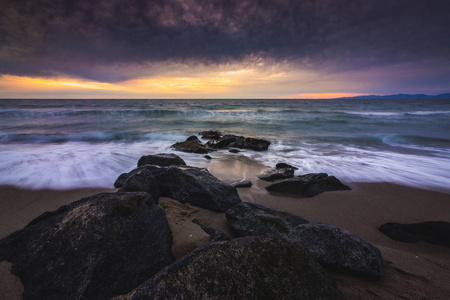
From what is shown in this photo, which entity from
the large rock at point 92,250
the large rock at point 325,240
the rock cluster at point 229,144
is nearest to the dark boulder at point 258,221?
the large rock at point 325,240

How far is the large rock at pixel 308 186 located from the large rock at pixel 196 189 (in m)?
1.17

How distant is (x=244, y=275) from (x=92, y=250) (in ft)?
4.27

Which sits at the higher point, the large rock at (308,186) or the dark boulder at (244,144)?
the large rock at (308,186)

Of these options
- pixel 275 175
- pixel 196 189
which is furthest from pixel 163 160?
pixel 275 175

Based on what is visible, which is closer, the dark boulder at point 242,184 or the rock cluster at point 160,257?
the rock cluster at point 160,257

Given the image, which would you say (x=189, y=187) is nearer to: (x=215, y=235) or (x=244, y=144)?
(x=215, y=235)

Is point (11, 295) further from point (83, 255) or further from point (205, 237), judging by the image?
point (205, 237)

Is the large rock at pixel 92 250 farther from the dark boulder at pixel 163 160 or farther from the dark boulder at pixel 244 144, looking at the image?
the dark boulder at pixel 244 144

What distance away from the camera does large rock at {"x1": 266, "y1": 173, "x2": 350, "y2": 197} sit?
13.3 feet

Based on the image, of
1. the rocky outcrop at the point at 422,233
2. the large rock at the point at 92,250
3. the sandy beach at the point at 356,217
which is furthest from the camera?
the rocky outcrop at the point at 422,233

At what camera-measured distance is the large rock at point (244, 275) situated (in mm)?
1200

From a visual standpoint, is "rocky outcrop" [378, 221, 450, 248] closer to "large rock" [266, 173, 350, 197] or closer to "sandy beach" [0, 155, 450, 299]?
"sandy beach" [0, 155, 450, 299]

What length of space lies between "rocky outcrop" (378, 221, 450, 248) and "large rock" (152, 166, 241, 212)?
2.08 meters

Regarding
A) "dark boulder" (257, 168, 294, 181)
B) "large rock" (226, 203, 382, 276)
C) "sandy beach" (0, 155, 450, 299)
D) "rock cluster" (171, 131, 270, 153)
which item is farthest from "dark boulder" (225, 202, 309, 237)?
"rock cluster" (171, 131, 270, 153)
